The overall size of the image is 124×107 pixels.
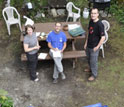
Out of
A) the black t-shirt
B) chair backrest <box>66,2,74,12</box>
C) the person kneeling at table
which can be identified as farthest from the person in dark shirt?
chair backrest <box>66,2,74,12</box>

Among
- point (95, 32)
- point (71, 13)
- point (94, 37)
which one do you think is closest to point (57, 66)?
point (94, 37)

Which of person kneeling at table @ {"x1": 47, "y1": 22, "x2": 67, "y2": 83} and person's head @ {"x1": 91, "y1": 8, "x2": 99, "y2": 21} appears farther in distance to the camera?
person kneeling at table @ {"x1": 47, "y1": 22, "x2": 67, "y2": 83}

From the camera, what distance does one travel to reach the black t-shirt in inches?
179

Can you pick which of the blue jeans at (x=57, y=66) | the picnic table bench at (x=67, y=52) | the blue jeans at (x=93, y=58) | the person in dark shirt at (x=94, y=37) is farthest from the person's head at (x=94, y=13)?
the blue jeans at (x=57, y=66)

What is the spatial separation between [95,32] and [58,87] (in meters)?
2.07

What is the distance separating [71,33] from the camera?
232 inches

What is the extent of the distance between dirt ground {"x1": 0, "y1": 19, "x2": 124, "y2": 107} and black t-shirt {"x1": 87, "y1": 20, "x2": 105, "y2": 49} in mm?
1337

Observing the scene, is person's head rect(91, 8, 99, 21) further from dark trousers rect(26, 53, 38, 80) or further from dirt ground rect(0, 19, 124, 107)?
dirt ground rect(0, 19, 124, 107)

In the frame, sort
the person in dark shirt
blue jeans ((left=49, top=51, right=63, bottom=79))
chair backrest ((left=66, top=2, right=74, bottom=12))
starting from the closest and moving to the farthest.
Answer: the person in dark shirt, blue jeans ((left=49, top=51, right=63, bottom=79)), chair backrest ((left=66, top=2, right=74, bottom=12))

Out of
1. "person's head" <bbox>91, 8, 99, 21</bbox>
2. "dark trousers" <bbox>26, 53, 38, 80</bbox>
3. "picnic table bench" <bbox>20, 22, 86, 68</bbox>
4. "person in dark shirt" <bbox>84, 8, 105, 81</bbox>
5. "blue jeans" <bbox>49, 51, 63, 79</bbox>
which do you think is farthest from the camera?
"picnic table bench" <bbox>20, 22, 86, 68</bbox>

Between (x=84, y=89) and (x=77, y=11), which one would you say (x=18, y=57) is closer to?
(x=84, y=89)

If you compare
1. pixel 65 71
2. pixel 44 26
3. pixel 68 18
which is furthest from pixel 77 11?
pixel 65 71

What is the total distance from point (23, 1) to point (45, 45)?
3.03 m

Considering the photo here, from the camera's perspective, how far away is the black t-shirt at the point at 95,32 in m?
4.55
